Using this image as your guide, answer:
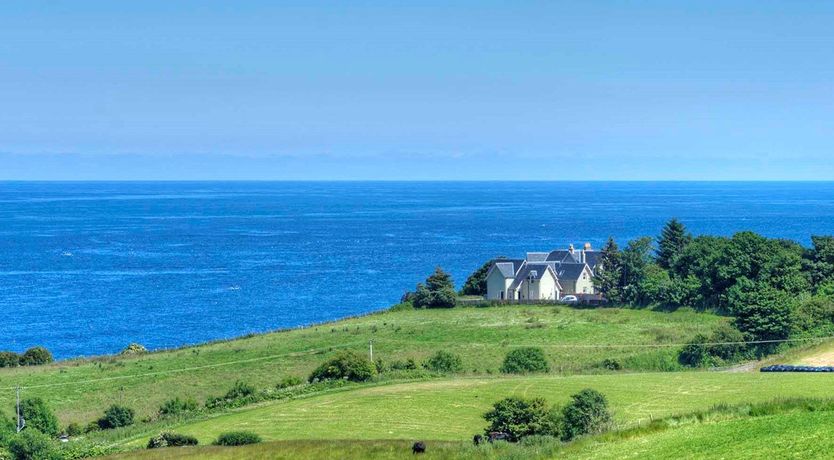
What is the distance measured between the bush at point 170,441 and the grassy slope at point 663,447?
110 cm

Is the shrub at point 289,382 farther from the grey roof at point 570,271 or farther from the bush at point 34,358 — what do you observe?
the grey roof at point 570,271

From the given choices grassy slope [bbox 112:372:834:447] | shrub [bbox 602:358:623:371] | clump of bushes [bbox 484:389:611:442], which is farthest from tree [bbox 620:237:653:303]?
clump of bushes [bbox 484:389:611:442]

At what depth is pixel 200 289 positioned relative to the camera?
12294 centimetres

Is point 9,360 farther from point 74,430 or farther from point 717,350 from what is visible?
point 717,350

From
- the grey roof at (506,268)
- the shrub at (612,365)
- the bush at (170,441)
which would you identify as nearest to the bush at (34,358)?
the bush at (170,441)

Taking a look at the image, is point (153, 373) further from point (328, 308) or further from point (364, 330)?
point (328, 308)

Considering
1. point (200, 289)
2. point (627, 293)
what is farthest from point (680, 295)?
point (200, 289)

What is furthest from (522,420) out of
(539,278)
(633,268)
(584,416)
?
(539,278)

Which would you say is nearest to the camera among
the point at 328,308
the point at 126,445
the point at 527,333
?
the point at 126,445

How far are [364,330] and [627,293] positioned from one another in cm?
2244

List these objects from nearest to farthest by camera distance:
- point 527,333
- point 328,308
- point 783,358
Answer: point 783,358 < point 527,333 < point 328,308

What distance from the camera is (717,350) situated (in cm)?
6097

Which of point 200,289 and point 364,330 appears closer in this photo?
point 364,330

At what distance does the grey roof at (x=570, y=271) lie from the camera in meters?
93.0
